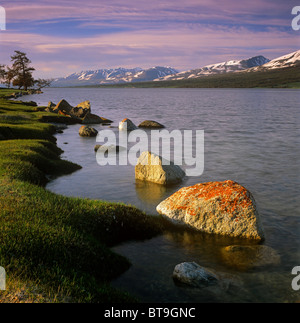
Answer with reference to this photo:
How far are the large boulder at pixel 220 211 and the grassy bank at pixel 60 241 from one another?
148cm

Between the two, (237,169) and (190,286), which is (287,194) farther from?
(190,286)

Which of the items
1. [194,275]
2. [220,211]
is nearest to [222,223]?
[220,211]

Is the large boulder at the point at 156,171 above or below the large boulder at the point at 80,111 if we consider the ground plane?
below

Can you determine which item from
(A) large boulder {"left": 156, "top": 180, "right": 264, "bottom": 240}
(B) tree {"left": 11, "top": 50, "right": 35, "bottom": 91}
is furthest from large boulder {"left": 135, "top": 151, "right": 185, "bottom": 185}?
(B) tree {"left": 11, "top": 50, "right": 35, "bottom": 91}

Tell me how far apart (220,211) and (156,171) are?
8.13 meters

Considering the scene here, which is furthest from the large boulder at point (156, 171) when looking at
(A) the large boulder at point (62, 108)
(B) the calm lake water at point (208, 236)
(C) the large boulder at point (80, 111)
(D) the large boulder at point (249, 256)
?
(A) the large boulder at point (62, 108)

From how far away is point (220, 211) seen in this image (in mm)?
14102

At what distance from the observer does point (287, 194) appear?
63.8ft

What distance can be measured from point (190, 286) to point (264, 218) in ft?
23.2

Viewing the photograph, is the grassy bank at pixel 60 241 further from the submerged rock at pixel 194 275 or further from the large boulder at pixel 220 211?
the submerged rock at pixel 194 275

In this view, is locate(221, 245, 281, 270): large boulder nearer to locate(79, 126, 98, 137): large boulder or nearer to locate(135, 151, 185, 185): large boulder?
locate(135, 151, 185, 185): large boulder

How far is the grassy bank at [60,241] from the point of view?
7967mm
